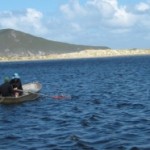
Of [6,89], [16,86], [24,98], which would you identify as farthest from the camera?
[24,98]

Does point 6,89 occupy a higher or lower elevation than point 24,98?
higher

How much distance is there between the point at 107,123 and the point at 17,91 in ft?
39.1

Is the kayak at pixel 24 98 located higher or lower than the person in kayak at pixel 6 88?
lower

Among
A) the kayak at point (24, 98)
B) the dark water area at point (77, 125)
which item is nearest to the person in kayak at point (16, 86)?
the kayak at point (24, 98)

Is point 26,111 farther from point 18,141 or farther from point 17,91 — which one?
point 18,141

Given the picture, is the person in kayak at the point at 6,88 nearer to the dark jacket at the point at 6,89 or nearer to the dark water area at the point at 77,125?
the dark jacket at the point at 6,89

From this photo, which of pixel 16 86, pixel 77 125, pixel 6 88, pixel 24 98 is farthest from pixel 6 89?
pixel 77 125

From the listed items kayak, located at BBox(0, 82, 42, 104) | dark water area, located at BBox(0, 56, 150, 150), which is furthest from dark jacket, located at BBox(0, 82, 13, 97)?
dark water area, located at BBox(0, 56, 150, 150)

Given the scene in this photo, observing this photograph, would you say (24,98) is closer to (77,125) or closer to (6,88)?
(6,88)

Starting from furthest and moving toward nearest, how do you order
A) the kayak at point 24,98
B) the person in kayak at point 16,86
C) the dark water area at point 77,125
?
the person in kayak at point 16,86 → the kayak at point 24,98 → the dark water area at point 77,125

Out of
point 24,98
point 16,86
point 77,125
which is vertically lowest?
point 77,125

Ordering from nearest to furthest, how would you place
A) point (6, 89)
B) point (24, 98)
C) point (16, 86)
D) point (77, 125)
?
point (77, 125), point (6, 89), point (16, 86), point (24, 98)

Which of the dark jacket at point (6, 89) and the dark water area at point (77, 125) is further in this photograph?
the dark jacket at point (6, 89)

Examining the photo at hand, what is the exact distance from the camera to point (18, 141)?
2122 centimetres
